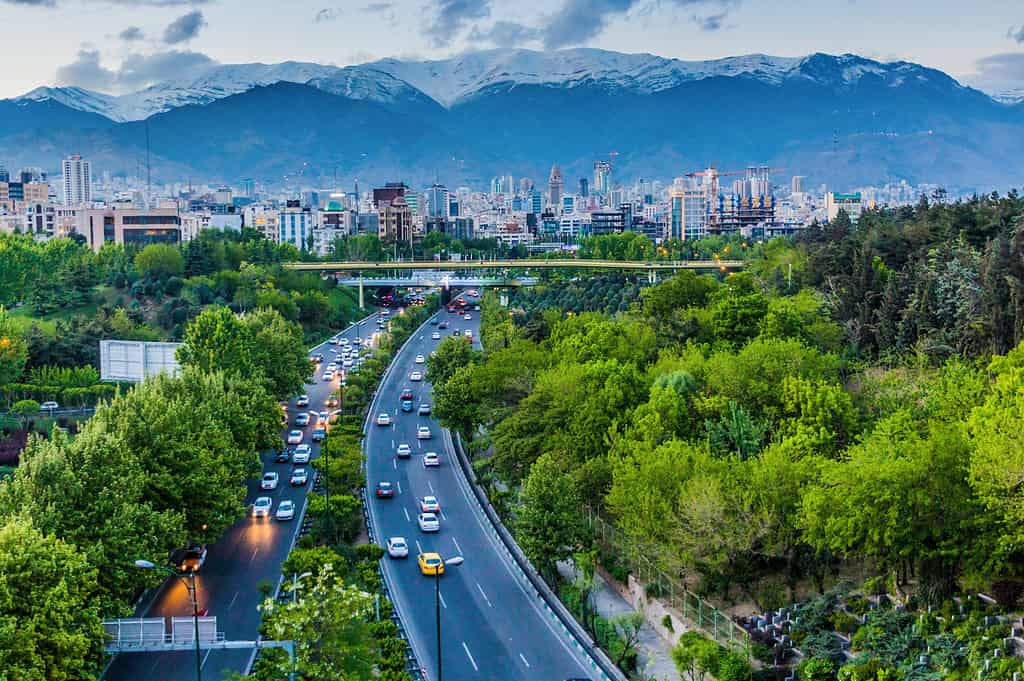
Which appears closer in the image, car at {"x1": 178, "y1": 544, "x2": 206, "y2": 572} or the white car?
car at {"x1": 178, "y1": 544, "x2": 206, "y2": 572}

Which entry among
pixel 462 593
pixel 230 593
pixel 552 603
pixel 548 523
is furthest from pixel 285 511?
pixel 552 603

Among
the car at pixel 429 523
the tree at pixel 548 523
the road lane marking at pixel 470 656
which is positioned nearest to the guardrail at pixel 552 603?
the tree at pixel 548 523

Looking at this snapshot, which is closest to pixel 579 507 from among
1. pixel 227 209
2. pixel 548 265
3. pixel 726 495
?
pixel 726 495

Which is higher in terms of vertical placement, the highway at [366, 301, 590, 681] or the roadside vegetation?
the roadside vegetation

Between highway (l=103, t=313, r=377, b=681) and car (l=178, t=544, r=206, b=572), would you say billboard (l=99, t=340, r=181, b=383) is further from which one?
car (l=178, t=544, r=206, b=572)

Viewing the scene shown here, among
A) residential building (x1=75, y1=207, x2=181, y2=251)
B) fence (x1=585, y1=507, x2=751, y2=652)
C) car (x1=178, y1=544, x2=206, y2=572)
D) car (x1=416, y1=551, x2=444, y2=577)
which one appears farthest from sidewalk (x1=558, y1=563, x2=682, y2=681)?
residential building (x1=75, y1=207, x2=181, y2=251)

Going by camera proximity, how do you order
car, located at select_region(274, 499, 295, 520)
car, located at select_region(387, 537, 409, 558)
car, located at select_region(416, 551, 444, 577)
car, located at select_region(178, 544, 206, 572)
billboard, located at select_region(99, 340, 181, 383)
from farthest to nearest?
billboard, located at select_region(99, 340, 181, 383), car, located at select_region(274, 499, 295, 520), car, located at select_region(387, 537, 409, 558), car, located at select_region(178, 544, 206, 572), car, located at select_region(416, 551, 444, 577)

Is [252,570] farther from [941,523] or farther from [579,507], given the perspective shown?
[941,523]
